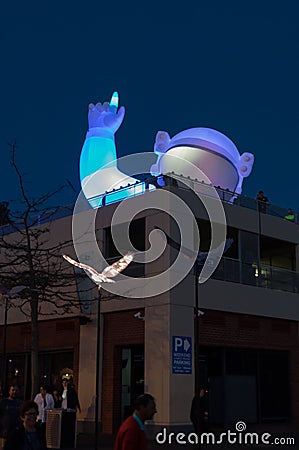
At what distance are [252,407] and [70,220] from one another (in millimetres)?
9738

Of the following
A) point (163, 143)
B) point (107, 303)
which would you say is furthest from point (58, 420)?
point (163, 143)

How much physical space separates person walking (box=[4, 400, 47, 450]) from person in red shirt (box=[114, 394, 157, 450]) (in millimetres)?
917

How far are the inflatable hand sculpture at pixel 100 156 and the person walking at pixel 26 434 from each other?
18244mm

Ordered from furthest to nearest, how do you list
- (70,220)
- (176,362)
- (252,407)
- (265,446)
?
(70,220) → (252,407) → (176,362) → (265,446)

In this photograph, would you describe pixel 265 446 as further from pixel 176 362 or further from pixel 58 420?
pixel 58 420

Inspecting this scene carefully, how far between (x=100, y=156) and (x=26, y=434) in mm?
20857

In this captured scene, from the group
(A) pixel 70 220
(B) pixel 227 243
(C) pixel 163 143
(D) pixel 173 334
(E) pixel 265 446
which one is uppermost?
(C) pixel 163 143

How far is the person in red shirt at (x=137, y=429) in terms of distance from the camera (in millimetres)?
5988

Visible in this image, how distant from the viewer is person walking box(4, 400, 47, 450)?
638 centimetres

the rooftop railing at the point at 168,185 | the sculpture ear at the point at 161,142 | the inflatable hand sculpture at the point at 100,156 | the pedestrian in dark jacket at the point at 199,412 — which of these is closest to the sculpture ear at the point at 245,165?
the rooftop railing at the point at 168,185

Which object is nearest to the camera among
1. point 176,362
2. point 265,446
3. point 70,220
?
point 265,446

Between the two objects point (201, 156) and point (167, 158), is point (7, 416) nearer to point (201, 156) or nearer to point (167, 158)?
point (167, 158)

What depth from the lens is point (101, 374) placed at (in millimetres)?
22547

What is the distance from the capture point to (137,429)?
19.9 feet
